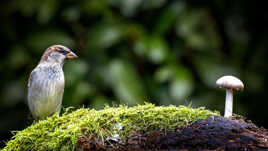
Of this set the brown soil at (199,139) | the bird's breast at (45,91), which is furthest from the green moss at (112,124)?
the bird's breast at (45,91)

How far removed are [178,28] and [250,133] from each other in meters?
3.44

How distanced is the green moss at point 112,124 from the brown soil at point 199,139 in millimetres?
43

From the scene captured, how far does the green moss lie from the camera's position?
253cm

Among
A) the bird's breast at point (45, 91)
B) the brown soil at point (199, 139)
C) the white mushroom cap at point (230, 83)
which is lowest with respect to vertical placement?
the brown soil at point (199, 139)

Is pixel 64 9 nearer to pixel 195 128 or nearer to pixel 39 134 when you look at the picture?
pixel 39 134

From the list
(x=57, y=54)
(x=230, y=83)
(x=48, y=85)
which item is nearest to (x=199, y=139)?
(x=230, y=83)

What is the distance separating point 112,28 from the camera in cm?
572

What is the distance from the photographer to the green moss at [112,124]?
253 centimetres

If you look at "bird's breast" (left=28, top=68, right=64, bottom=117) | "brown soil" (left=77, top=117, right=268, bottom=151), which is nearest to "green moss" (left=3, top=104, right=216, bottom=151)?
"brown soil" (left=77, top=117, right=268, bottom=151)

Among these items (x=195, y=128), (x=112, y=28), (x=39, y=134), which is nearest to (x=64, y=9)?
→ (x=112, y=28)

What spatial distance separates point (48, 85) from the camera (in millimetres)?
4047

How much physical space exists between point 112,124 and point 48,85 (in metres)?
1.60

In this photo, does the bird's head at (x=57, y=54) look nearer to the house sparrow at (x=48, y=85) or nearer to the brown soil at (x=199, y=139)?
the house sparrow at (x=48, y=85)

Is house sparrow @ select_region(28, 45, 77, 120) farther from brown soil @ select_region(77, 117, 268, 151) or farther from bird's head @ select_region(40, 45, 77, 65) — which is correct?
brown soil @ select_region(77, 117, 268, 151)
